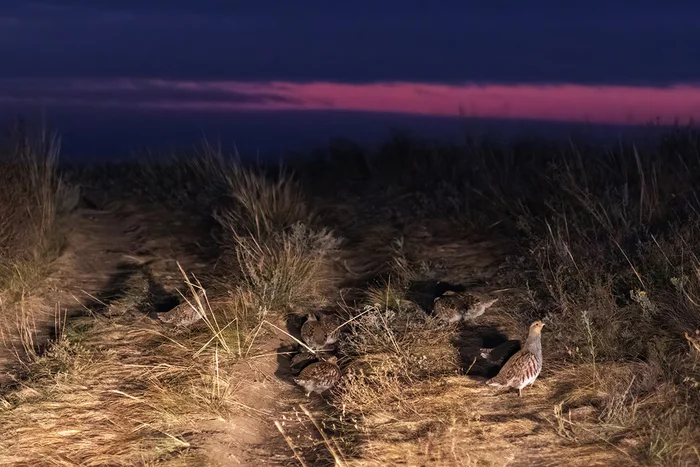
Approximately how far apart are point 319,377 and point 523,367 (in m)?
1.28

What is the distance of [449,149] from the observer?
46.4 ft

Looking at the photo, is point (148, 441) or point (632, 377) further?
point (632, 377)

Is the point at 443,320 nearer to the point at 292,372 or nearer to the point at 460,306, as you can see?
the point at 460,306

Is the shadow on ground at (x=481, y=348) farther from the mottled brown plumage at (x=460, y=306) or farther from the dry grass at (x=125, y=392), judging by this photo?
the dry grass at (x=125, y=392)

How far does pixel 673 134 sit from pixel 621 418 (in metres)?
8.69

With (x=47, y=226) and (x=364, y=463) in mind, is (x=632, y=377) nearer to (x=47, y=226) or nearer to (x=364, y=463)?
(x=364, y=463)

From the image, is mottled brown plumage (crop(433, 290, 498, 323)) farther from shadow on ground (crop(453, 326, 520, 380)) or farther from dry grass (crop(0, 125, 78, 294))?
dry grass (crop(0, 125, 78, 294))

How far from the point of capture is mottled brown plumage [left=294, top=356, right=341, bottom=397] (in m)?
5.07

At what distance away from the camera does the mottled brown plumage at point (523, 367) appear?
15.5 ft

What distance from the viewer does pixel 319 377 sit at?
5.06 meters

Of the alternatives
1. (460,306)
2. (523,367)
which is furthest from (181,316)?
(523,367)

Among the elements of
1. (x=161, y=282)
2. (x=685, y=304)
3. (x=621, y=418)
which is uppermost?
(x=685, y=304)

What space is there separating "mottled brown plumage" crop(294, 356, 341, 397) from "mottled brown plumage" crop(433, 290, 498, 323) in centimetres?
116

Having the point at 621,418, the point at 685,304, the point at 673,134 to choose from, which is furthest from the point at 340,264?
the point at 673,134
